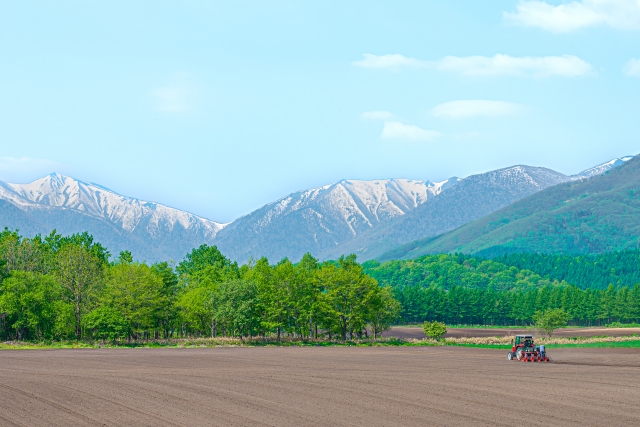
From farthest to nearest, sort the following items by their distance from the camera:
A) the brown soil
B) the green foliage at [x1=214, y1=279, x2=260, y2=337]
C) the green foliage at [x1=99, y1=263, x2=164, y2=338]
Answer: the green foliage at [x1=99, y1=263, x2=164, y2=338] < the green foliage at [x1=214, y1=279, x2=260, y2=337] < the brown soil

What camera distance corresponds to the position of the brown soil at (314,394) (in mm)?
34031

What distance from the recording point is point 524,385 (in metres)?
48.3

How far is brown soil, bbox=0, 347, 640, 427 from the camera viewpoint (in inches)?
1340

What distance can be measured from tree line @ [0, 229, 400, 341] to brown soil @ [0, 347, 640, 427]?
159ft

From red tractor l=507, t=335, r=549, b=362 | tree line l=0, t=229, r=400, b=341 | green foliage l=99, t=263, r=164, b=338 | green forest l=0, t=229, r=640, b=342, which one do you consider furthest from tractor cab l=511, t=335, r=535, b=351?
green foliage l=99, t=263, r=164, b=338

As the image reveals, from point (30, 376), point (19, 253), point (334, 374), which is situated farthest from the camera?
point (19, 253)

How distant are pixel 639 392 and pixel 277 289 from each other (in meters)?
84.4

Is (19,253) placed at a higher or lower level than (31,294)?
higher

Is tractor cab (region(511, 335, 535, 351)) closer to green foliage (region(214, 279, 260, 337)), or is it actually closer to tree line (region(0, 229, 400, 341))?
tree line (region(0, 229, 400, 341))

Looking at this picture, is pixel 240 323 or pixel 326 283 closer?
pixel 240 323

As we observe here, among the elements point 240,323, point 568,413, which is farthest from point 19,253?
point 568,413

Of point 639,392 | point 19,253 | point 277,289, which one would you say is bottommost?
point 639,392

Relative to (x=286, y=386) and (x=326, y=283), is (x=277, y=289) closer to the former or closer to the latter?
(x=326, y=283)

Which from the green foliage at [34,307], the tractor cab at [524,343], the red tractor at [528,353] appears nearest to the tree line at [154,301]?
the green foliage at [34,307]
